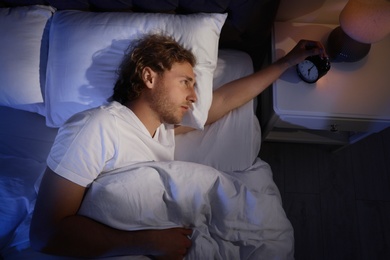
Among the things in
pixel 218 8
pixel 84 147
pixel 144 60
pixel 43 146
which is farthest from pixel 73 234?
pixel 218 8

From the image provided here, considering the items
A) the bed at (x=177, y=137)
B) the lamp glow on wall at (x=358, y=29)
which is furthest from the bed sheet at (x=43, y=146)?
the lamp glow on wall at (x=358, y=29)

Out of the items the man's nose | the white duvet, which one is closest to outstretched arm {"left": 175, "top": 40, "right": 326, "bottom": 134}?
the man's nose

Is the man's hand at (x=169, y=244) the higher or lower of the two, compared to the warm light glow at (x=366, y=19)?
lower

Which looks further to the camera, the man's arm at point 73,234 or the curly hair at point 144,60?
the curly hair at point 144,60

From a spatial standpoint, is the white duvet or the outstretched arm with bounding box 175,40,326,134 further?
the outstretched arm with bounding box 175,40,326,134

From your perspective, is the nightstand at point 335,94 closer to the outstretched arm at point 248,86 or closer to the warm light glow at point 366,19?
the outstretched arm at point 248,86

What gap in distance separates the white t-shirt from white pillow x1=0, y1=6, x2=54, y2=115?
0.32 meters

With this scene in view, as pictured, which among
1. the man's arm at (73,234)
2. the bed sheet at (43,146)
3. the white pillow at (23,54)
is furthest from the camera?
the white pillow at (23,54)

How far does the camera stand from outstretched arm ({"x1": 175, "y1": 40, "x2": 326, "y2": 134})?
1042 millimetres

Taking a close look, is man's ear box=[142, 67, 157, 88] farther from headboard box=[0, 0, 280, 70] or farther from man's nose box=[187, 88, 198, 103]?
headboard box=[0, 0, 280, 70]

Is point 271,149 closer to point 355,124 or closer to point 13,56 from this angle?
point 355,124

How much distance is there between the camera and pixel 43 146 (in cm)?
110

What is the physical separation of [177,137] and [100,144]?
0.34 m

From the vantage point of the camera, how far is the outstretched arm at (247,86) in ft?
3.42
